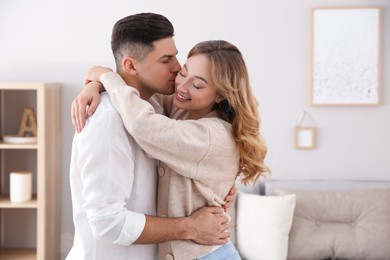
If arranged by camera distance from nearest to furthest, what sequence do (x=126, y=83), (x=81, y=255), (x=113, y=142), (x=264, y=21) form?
1. (x=113, y=142)
2. (x=81, y=255)
3. (x=126, y=83)
4. (x=264, y=21)

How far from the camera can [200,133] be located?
1.80 metres

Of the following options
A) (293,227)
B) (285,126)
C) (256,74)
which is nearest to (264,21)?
(256,74)

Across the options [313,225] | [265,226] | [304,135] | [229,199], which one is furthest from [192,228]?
[304,135]

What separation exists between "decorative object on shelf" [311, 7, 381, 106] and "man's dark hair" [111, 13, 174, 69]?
2337 mm

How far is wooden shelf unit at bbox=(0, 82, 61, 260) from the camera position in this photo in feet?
12.1

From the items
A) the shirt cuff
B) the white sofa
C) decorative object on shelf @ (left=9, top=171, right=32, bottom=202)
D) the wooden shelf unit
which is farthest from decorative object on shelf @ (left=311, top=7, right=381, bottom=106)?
the shirt cuff

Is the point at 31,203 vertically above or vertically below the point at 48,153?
below

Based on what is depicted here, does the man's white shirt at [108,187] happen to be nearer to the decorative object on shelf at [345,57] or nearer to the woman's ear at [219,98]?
the woman's ear at [219,98]

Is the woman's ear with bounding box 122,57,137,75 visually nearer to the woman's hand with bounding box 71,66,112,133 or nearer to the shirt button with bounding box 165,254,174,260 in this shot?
the woman's hand with bounding box 71,66,112,133

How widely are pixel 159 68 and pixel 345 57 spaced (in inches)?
95.1

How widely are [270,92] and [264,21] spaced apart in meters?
0.45

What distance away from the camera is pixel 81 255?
1791mm

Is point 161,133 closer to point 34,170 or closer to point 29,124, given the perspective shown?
point 29,124

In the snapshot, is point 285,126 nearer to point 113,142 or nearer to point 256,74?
point 256,74
